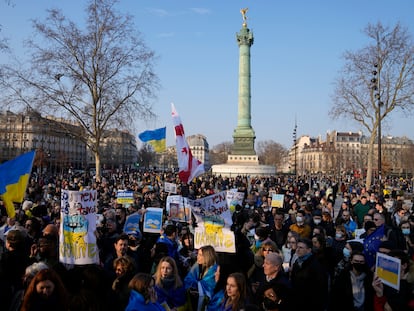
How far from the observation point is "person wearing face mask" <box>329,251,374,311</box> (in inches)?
173

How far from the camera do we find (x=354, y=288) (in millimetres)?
4488

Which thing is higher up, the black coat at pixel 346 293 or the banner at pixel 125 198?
the banner at pixel 125 198

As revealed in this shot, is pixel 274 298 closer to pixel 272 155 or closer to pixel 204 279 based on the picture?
pixel 204 279

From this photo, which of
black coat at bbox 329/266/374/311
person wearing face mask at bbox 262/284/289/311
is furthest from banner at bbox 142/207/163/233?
person wearing face mask at bbox 262/284/289/311

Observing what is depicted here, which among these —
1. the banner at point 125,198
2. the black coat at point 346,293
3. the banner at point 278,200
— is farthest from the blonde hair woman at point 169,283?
the banner at point 278,200

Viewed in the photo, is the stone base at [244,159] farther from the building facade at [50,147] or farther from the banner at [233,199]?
the banner at [233,199]

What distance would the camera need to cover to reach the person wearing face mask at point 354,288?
4402mm

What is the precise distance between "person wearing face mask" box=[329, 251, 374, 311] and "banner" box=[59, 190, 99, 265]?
269 centimetres

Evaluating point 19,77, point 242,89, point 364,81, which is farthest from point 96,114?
point 242,89

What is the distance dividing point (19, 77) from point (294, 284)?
81.7ft

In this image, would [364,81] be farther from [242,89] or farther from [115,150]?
[115,150]

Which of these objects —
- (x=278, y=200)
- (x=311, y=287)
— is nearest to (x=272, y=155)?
(x=278, y=200)

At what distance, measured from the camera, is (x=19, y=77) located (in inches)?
1009

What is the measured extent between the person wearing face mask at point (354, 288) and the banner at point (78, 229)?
106 inches
